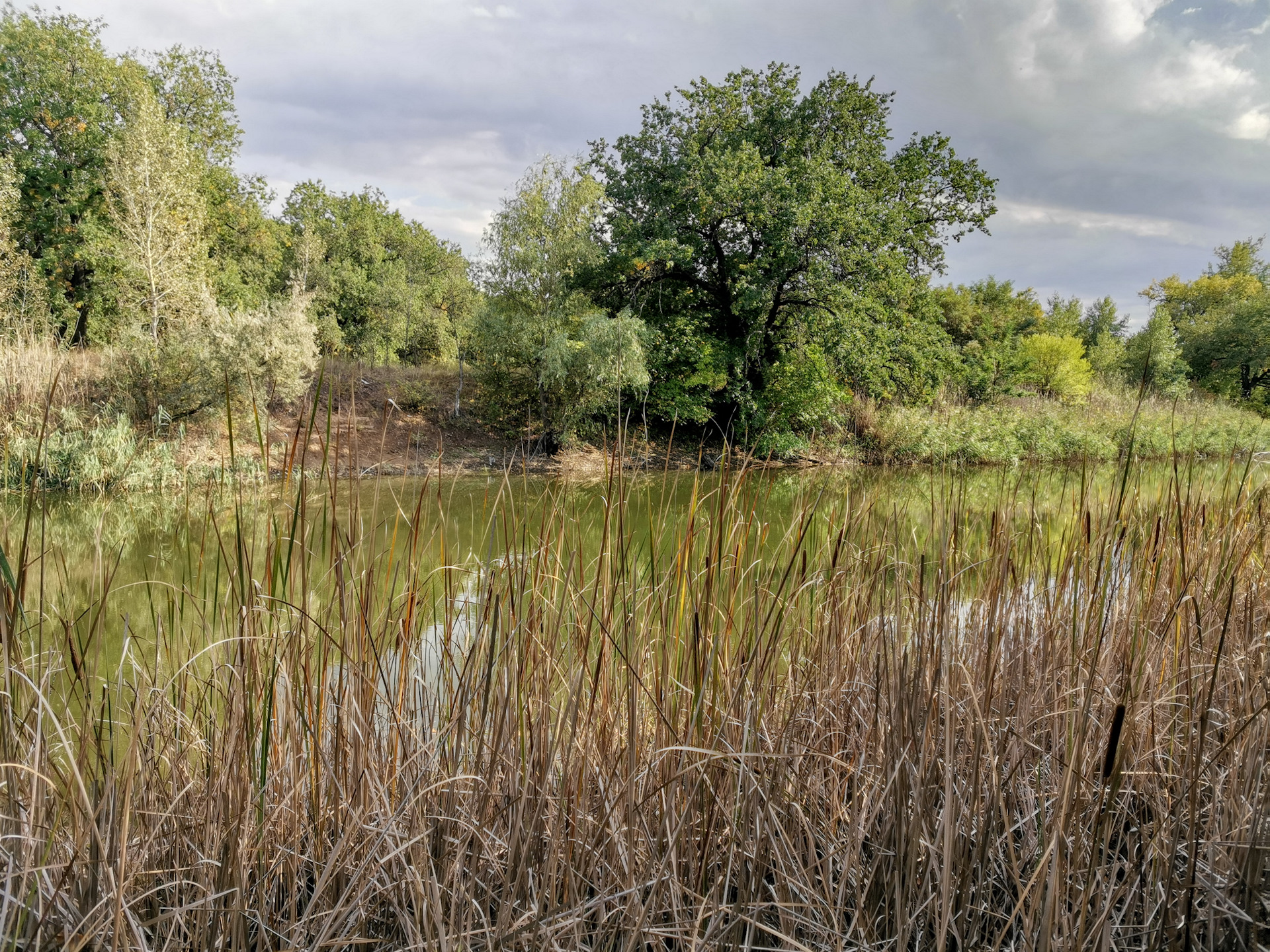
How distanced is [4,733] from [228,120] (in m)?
23.7

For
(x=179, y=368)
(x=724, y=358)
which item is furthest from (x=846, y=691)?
(x=724, y=358)

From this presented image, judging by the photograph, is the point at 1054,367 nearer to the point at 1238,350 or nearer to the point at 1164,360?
the point at 1164,360

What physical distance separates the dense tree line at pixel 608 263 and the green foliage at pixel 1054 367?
1616mm

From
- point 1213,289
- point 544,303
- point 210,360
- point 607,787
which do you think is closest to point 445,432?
point 544,303

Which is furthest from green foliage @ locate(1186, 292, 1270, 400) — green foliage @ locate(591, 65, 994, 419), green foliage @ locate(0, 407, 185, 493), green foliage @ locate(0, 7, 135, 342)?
green foliage @ locate(0, 7, 135, 342)

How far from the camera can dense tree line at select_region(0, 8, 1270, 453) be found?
1156 centimetres

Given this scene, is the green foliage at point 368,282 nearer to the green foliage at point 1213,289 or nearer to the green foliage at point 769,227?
the green foliage at point 769,227

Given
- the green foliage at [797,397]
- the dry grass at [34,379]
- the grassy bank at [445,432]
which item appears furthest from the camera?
the green foliage at [797,397]

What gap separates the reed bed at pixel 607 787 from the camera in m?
0.95

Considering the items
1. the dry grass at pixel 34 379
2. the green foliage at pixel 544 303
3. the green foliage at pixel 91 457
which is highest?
the green foliage at pixel 544 303

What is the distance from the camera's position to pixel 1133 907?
3.58 feet

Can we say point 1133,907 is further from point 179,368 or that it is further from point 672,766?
point 179,368

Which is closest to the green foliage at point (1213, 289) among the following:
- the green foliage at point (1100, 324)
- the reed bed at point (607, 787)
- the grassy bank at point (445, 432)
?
the green foliage at point (1100, 324)

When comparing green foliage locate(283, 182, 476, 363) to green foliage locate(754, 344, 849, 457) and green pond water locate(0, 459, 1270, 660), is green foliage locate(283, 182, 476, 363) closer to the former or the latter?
green foliage locate(754, 344, 849, 457)
